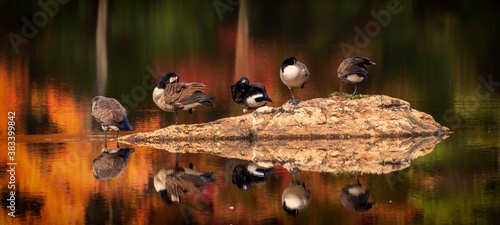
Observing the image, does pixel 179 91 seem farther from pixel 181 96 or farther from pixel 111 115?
pixel 111 115

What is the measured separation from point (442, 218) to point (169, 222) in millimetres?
3035

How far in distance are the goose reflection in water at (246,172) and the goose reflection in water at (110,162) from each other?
1545 millimetres

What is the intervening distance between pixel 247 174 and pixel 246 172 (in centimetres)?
16

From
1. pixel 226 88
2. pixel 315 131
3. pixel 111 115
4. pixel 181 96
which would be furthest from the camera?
pixel 226 88

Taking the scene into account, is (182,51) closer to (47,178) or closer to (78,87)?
(78,87)

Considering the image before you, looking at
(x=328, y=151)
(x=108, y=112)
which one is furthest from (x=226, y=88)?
(x=328, y=151)

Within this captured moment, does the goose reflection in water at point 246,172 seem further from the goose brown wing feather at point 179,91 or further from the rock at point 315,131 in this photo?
the goose brown wing feather at point 179,91

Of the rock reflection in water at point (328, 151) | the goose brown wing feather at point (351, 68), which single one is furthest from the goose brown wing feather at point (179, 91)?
the goose brown wing feather at point (351, 68)

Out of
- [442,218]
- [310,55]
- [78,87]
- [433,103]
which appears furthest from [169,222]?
[310,55]

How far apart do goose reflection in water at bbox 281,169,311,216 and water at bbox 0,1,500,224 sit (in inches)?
4.6

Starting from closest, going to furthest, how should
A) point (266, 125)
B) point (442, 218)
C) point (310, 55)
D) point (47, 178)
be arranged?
point (442, 218)
point (47, 178)
point (266, 125)
point (310, 55)

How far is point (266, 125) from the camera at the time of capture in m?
19.8

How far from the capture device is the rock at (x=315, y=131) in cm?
1897

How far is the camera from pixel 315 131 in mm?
19594
